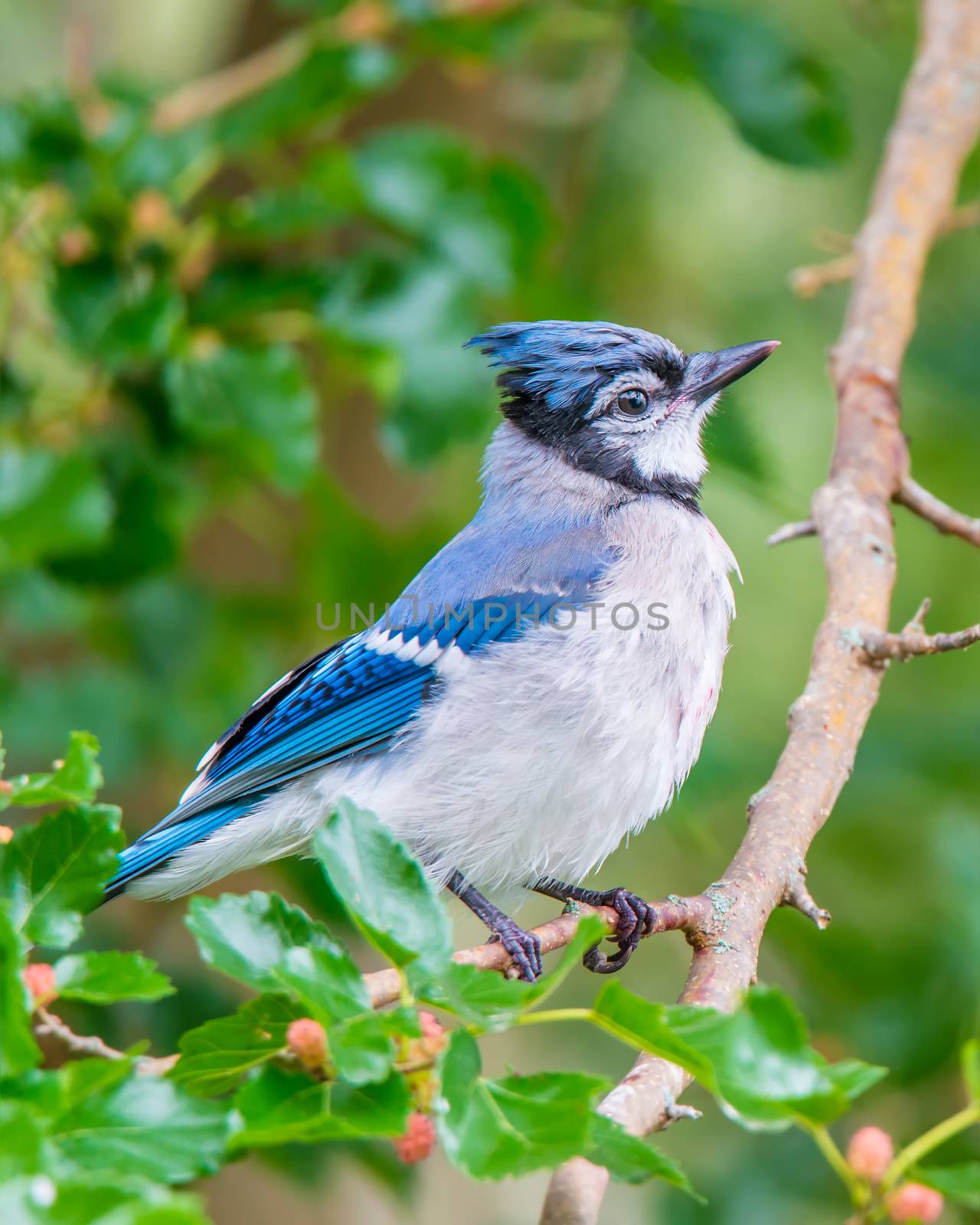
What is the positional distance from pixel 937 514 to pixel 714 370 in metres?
0.55

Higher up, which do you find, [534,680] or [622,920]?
[534,680]

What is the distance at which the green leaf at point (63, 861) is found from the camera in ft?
4.70

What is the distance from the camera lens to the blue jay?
233cm

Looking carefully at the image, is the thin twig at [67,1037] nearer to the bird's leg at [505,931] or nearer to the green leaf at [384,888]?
the green leaf at [384,888]

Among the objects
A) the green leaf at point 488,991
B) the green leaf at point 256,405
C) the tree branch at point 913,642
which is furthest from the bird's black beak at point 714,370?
the green leaf at point 488,991

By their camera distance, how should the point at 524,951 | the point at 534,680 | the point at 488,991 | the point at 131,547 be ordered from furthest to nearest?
1. the point at 131,547
2. the point at 534,680
3. the point at 524,951
4. the point at 488,991

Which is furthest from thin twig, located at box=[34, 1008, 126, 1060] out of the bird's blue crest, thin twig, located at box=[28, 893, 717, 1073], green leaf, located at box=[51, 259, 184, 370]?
the bird's blue crest

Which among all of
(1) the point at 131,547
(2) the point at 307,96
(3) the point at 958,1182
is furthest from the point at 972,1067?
(2) the point at 307,96

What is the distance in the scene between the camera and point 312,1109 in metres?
1.27

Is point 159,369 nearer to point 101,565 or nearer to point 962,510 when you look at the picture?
point 101,565

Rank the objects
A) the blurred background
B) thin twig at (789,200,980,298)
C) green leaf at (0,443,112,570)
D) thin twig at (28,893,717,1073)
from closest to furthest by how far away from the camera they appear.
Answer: thin twig at (28,893,717,1073), green leaf at (0,443,112,570), the blurred background, thin twig at (789,200,980,298)

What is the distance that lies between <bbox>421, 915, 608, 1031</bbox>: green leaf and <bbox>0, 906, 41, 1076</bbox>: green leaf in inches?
13.6

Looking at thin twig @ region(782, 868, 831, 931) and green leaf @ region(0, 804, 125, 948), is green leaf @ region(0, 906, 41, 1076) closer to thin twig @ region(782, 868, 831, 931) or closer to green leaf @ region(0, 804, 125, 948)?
green leaf @ region(0, 804, 125, 948)

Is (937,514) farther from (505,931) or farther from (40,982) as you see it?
(40,982)
